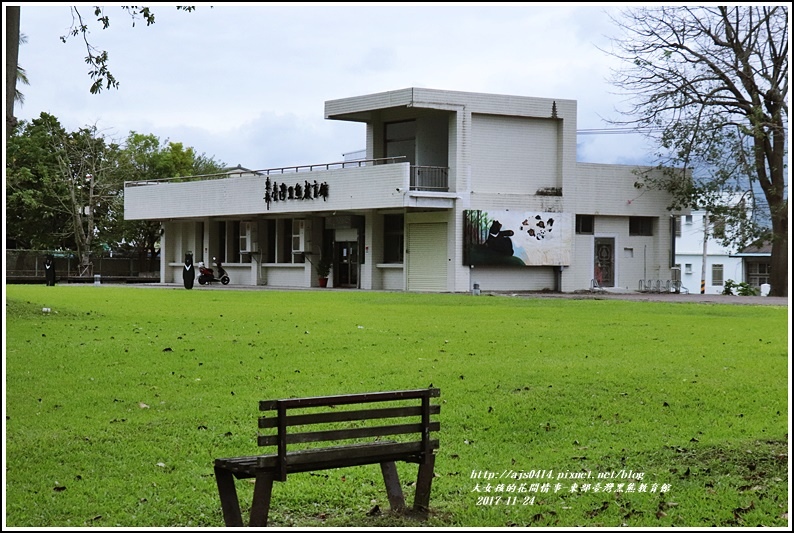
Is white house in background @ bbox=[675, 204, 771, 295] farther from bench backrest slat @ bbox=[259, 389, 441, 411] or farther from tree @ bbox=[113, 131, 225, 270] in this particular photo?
bench backrest slat @ bbox=[259, 389, 441, 411]

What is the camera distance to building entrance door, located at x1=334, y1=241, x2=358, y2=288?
1897 inches

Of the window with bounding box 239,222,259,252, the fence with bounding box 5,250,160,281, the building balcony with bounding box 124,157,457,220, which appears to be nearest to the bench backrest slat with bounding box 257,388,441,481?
the building balcony with bounding box 124,157,457,220

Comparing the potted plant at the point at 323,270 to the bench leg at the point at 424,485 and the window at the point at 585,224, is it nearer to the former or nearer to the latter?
the window at the point at 585,224

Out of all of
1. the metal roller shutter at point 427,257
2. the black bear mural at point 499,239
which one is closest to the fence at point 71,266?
the metal roller shutter at point 427,257

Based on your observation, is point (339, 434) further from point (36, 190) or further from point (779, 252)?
point (36, 190)

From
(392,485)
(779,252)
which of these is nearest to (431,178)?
(779,252)

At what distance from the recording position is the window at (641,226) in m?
48.0

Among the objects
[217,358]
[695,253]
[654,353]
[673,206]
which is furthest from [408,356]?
[695,253]

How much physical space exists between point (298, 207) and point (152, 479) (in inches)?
1480

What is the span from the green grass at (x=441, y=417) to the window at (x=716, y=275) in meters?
59.9

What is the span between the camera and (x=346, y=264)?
160 feet

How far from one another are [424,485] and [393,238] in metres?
38.2

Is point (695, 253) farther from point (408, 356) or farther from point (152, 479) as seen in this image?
point (152, 479)

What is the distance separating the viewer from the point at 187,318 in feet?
79.5
